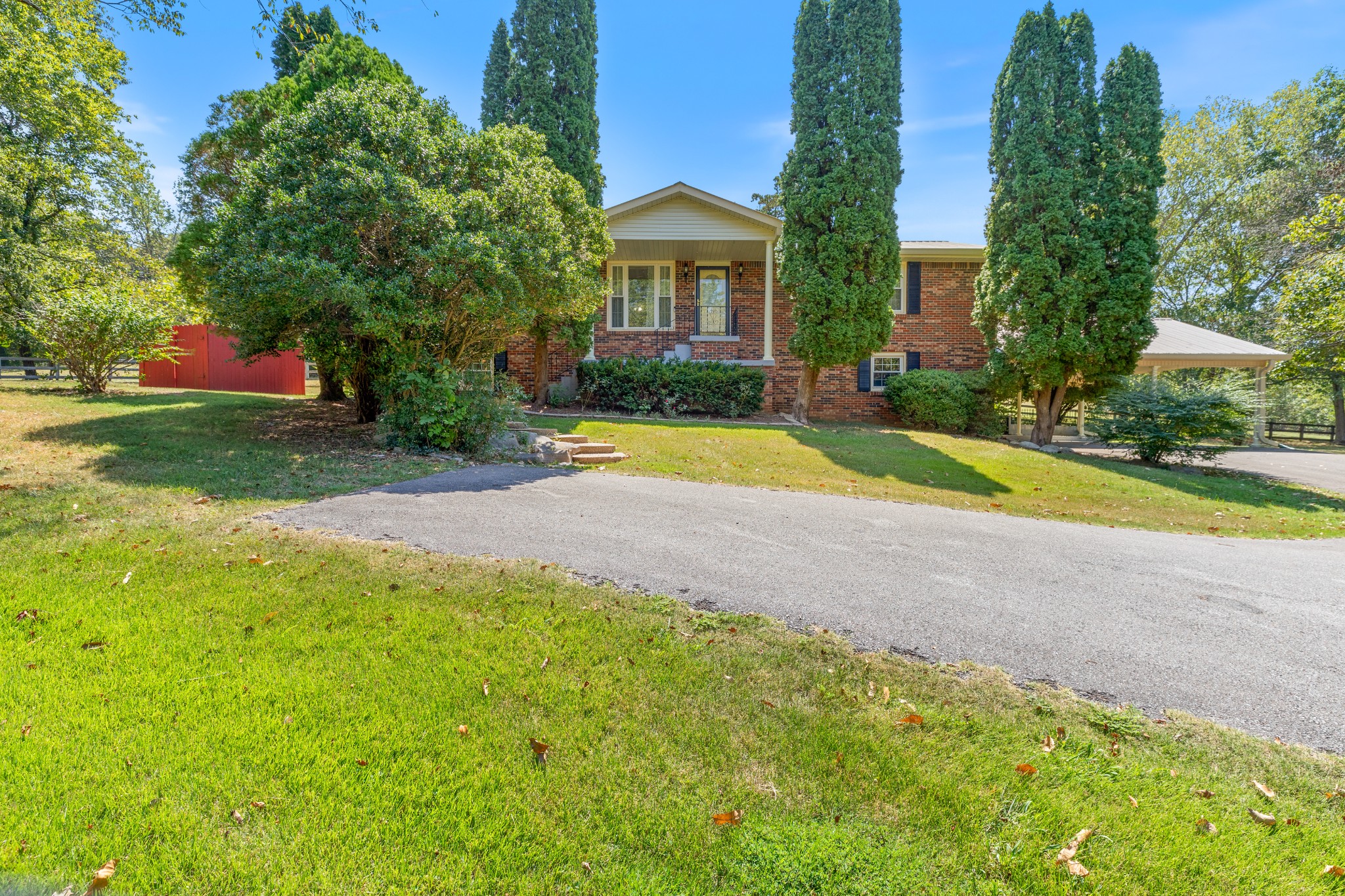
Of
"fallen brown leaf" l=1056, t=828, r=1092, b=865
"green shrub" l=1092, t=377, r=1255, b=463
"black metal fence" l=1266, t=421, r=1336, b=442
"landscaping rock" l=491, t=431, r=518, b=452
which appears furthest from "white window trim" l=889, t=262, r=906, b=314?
"black metal fence" l=1266, t=421, r=1336, b=442

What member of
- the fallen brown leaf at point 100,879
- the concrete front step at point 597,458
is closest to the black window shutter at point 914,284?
the concrete front step at point 597,458

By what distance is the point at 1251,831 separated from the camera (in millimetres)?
2061

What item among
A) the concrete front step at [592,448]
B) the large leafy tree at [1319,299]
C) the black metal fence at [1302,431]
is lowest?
the black metal fence at [1302,431]

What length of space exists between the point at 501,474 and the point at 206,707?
5168mm

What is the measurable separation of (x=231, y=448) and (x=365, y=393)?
3.05 m

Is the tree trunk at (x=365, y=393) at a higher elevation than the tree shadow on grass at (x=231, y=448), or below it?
higher

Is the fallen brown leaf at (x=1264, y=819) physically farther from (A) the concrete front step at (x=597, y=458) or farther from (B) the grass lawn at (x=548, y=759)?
(A) the concrete front step at (x=597, y=458)

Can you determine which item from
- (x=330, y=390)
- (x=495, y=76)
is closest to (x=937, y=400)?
(x=495, y=76)

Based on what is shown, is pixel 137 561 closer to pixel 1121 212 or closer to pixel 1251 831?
pixel 1251 831

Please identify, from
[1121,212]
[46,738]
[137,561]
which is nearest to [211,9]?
[137,561]

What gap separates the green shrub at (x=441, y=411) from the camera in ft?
28.2

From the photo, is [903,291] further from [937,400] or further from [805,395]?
[805,395]

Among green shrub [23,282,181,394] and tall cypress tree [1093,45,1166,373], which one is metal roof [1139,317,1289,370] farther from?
green shrub [23,282,181,394]

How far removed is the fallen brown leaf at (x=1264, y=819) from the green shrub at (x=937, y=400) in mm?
13582
